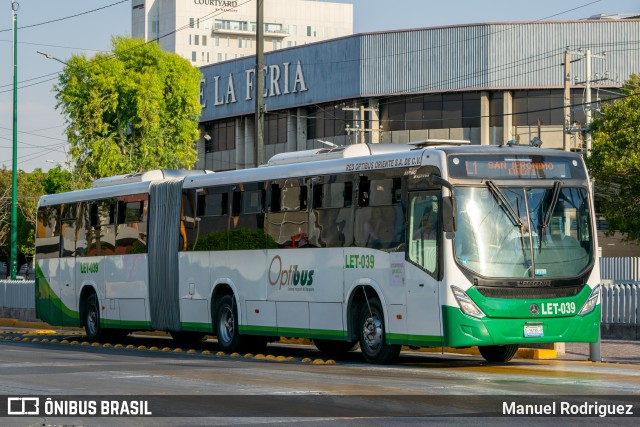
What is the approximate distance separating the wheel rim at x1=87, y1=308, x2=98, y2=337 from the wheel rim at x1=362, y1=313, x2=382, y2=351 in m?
10.8

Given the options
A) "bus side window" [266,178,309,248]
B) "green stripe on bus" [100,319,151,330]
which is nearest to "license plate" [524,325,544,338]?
"bus side window" [266,178,309,248]

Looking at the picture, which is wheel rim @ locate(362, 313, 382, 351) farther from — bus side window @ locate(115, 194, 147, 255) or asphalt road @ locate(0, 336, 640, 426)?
bus side window @ locate(115, 194, 147, 255)

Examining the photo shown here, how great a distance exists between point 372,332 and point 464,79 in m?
52.9

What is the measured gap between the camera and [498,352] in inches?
858

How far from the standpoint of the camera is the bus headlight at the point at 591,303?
20.2 metres

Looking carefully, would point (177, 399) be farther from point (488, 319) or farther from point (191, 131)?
point (191, 131)

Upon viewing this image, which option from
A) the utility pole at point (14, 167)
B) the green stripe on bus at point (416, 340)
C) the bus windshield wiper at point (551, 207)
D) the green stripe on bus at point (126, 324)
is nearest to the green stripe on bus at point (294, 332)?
the green stripe on bus at point (416, 340)

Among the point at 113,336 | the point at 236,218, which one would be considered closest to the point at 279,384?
the point at 236,218

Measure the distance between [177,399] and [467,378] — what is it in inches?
172

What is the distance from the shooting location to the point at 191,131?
6097 cm

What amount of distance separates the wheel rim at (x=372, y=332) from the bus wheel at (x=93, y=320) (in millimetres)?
10534

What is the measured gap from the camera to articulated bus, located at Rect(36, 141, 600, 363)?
19609 millimetres

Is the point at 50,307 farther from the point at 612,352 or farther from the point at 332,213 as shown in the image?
the point at 612,352

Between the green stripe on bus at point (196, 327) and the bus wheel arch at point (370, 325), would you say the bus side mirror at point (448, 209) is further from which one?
the green stripe on bus at point (196, 327)
